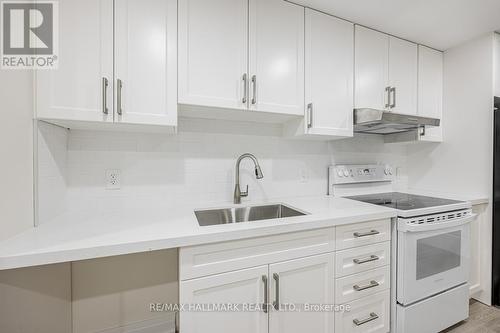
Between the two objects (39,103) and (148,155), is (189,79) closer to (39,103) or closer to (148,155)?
(148,155)

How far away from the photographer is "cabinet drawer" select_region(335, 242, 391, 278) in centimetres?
129

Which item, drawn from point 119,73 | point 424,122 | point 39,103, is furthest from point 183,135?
point 424,122

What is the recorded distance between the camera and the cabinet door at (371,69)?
1732 mm

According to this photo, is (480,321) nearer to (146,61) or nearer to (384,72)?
(384,72)

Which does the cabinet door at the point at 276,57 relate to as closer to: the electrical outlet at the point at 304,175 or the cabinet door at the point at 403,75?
the electrical outlet at the point at 304,175

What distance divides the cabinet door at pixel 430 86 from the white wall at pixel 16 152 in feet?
9.07

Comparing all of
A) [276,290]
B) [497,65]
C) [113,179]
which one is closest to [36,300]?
[113,179]

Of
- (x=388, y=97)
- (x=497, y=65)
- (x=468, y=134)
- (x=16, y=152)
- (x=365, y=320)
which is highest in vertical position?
(x=497, y=65)

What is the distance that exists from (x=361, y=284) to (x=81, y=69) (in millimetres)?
1923

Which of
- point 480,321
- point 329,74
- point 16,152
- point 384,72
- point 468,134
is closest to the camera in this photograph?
point 16,152

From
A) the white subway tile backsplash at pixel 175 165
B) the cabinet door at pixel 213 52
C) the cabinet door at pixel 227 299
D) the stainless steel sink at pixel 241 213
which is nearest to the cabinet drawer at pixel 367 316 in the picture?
the cabinet door at pixel 227 299

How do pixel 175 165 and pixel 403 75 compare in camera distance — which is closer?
pixel 175 165

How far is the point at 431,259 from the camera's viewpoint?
149 cm

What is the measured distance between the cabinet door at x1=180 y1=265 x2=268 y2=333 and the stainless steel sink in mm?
455
